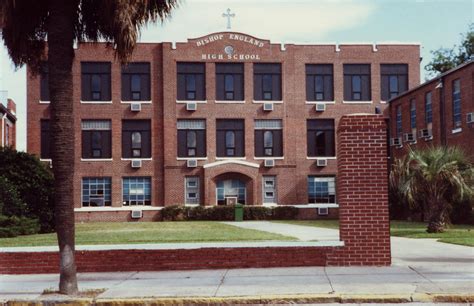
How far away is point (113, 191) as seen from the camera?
152 feet

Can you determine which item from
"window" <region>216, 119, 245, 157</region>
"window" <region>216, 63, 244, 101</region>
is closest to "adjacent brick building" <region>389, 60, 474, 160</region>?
"window" <region>216, 119, 245, 157</region>

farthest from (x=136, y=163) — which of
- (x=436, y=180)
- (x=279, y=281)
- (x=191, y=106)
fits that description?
(x=279, y=281)

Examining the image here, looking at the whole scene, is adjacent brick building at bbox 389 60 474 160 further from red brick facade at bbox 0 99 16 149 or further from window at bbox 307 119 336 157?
red brick facade at bbox 0 99 16 149

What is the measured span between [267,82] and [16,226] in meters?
25.0

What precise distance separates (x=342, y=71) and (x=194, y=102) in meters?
10.6

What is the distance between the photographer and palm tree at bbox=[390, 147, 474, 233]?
23656mm

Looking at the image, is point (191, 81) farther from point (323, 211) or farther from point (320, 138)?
point (323, 211)

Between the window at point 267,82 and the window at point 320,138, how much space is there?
10.4 ft

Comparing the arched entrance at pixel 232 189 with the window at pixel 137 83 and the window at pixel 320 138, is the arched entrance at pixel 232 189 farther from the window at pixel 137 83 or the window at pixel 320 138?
the window at pixel 137 83

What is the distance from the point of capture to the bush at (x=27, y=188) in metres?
27.7

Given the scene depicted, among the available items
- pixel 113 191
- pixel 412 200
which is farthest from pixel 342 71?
pixel 412 200

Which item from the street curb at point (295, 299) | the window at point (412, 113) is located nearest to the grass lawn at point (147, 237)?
the street curb at point (295, 299)

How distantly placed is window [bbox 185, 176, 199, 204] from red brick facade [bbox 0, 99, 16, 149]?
1188cm

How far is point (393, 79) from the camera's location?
48656 millimetres
